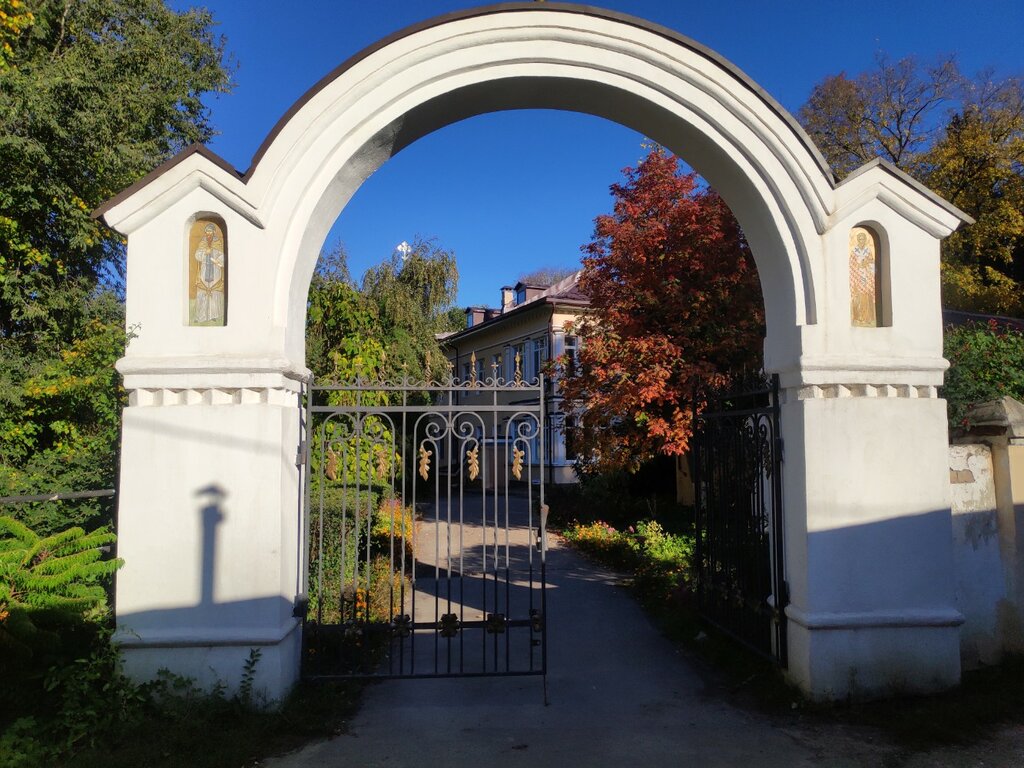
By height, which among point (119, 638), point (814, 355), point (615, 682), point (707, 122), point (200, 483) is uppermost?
point (707, 122)

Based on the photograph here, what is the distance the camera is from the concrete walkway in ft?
14.6

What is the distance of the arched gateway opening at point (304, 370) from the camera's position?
4.95m

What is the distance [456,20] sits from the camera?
5.18 metres

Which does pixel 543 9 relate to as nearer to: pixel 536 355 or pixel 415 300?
pixel 415 300

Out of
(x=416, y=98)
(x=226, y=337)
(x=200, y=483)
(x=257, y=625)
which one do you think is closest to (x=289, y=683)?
(x=257, y=625)

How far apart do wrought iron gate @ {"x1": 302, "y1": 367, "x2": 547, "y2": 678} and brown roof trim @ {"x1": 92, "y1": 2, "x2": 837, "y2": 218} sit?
1.86m

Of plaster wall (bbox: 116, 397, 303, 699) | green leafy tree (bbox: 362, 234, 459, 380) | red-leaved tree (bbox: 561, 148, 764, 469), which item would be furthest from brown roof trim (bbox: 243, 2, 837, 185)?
green leafy tree (bbox: 362, 234, 459, 380)

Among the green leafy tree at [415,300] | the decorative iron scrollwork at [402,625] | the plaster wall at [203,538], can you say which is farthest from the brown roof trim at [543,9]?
the green leafy tree at [415,300]

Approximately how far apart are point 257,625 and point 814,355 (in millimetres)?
4370

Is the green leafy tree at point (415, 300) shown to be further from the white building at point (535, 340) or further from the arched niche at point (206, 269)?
the arched niche at point (206, 269)

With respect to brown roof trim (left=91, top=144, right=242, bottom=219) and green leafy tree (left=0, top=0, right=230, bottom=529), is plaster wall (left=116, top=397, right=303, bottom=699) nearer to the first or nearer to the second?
brown roof trim (left=91, top=144, right=242, bottom=219)

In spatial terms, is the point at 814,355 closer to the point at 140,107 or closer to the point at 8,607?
the point at 8,607

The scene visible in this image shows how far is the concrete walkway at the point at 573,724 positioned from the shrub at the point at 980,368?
322 cm

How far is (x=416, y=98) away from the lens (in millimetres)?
5316
